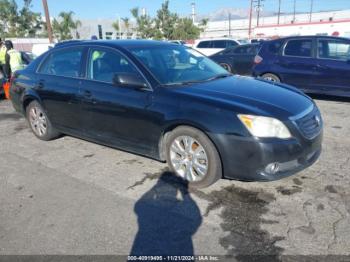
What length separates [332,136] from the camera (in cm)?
538

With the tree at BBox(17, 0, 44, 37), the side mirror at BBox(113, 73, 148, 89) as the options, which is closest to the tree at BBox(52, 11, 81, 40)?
the tree at BBox(17, 0, 44, 37)

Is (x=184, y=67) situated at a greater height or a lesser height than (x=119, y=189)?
greater

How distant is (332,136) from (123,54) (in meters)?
3.63

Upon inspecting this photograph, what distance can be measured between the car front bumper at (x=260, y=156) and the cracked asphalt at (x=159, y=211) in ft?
0.93

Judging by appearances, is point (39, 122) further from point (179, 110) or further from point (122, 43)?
point (179, 110)

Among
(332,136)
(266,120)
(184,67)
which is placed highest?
(184,67)

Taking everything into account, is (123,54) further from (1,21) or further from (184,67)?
(1,21)

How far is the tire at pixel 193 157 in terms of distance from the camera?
3.49 meters

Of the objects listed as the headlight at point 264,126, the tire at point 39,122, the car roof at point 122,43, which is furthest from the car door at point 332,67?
the tire at point 39,122

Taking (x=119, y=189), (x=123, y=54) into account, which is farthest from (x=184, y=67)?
(x=119, y=189)

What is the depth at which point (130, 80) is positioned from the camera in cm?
386

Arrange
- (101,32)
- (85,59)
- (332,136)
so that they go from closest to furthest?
1. (85,59)
2. (332,136)
3. (101,32)

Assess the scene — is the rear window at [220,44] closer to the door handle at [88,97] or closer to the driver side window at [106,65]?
the driver side window at [106,65]

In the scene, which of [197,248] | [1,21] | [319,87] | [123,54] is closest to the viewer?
[197,248]
